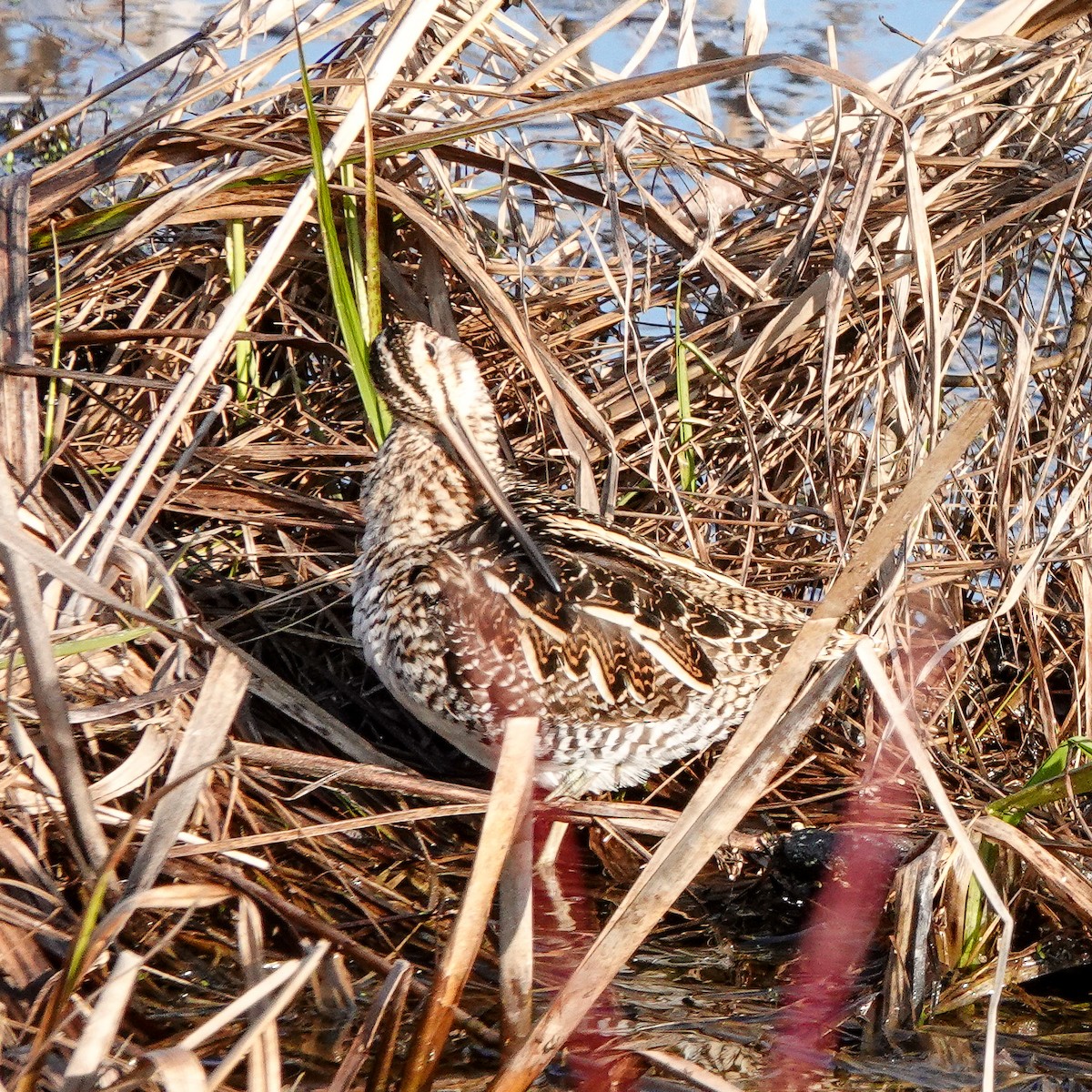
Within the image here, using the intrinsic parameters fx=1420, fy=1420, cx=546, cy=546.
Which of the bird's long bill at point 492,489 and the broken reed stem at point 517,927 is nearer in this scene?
the broken reed stem at point 517,927

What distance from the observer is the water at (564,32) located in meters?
5.31

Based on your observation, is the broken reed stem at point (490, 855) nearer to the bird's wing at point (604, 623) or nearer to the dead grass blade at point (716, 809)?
the dead grass blade at point (716, 809)

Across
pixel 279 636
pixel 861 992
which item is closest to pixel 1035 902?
pixel 861 992

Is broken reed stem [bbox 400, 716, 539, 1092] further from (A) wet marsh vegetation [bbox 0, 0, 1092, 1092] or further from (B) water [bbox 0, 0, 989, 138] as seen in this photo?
(B) water [bbox 0, 0, 989, 138]

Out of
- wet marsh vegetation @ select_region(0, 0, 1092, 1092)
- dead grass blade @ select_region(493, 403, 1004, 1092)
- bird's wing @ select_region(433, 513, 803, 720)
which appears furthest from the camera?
bird's wing @ select_region(433, 513, 803, 720)

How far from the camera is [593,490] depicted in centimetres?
373

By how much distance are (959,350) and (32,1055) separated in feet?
9.92

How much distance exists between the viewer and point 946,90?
3.92 meters

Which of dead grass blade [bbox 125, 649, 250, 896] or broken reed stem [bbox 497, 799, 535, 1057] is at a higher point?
dead grass blade [bbox 125, 649, 250, 896]

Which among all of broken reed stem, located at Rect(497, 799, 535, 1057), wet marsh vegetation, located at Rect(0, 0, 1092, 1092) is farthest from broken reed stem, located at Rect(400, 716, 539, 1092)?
wet marsh vegetation, located at Rect(0, 0, 1092, 1092)

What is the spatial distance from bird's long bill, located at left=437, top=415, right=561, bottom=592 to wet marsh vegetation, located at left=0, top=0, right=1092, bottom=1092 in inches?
10.4

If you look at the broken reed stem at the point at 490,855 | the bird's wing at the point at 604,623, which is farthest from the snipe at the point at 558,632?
the broken reed stem at the point at 490,855

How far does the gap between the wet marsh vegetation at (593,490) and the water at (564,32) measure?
100 cm

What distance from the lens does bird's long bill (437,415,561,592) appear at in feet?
10.7
